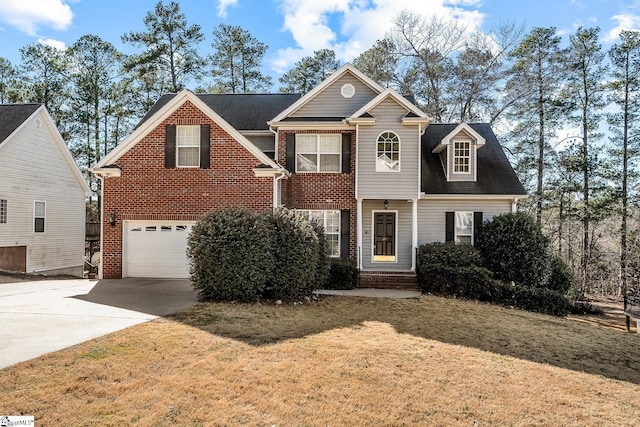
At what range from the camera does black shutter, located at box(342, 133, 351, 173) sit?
15.1 m

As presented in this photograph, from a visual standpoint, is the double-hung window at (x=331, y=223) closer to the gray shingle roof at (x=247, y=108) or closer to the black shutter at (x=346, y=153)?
the black shutter at (x=346, y=153)

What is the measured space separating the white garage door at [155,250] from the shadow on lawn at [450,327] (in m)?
4.71

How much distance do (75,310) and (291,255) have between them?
4.95m

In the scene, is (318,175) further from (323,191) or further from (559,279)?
(559,279)

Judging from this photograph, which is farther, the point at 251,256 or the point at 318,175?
the point at 318,175

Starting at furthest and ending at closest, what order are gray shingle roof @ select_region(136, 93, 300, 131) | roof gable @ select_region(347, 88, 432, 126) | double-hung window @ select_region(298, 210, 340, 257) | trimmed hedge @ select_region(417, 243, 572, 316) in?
gray shingle roof @ select_region(136, 93, 300, 131) < double-hung window @ select_region(298, 210, 340, 257) < roof gable @ select_region(347, 88, 432, 126) < trimmed hedge @ select_region(417, 243, 572, 316)

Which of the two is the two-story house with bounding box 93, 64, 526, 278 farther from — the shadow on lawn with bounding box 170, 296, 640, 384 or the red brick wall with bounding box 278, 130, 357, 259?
the shadow on lawn with bounding box 170, 296, 640, 384

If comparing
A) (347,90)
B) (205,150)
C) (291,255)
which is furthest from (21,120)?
(291,255)

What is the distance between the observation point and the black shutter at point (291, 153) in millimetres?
15131

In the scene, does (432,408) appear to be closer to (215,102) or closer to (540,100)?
(215,102)

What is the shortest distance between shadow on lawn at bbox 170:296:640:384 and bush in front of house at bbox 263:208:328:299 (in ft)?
2.49

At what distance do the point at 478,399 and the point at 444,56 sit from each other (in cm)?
2597

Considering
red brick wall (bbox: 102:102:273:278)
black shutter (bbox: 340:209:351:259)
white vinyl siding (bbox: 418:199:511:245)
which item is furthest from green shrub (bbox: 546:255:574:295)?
red brick wall (bbox: 102:102:273:278)

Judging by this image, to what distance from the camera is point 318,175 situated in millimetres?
15211
